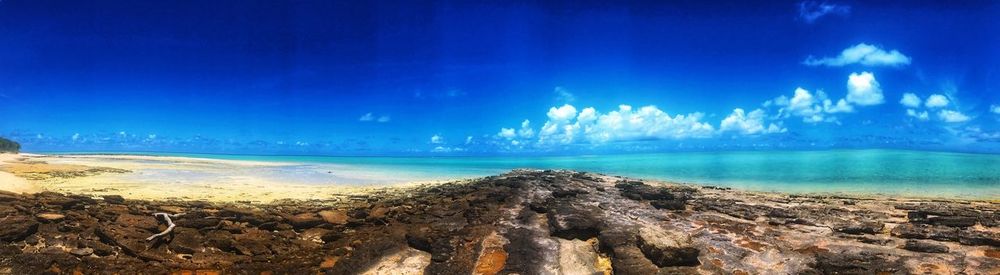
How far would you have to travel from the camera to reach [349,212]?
50.9 feet

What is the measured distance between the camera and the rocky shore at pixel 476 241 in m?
9.45

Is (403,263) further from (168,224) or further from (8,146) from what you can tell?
(8,146)

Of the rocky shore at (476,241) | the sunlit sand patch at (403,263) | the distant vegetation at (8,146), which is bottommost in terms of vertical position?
the sunlit sand patch at (403,263)

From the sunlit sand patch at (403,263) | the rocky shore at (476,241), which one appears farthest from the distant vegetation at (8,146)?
the sunlit sand patch at (403,263)

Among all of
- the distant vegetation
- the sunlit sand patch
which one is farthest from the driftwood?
the distant vegetation

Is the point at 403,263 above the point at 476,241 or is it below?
below

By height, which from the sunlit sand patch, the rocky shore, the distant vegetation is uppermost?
the distant vegetation

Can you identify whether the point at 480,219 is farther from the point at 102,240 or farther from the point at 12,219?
the point at 12,219

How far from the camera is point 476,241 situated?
1220 centimetres

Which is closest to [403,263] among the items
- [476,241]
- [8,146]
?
[476,241]

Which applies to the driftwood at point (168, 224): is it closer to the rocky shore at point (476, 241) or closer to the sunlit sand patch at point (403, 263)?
the rocky shore at point (476, 241)

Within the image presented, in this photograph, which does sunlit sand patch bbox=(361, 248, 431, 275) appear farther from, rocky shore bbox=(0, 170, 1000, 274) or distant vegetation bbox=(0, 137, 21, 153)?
distant vegetation bbox=(0, 137, 21, 153)

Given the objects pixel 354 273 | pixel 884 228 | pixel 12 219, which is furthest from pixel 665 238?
pixel 12 219

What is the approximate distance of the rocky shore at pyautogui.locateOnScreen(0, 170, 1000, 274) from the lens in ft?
31.0
